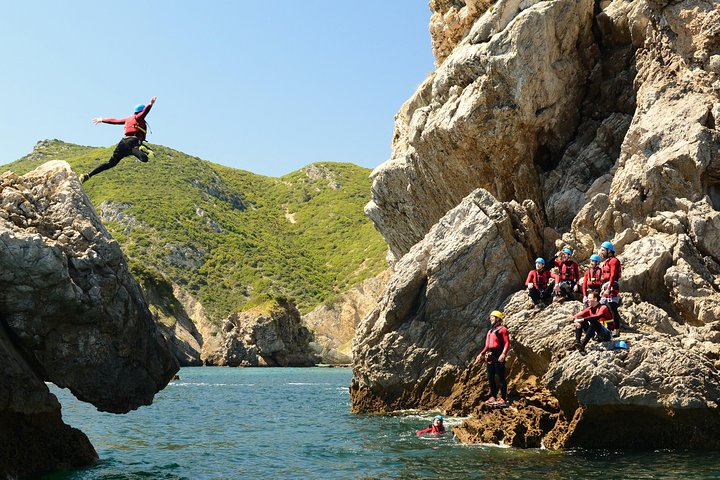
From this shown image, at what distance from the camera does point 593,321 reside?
20391 millimetres

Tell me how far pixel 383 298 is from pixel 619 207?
1115cm

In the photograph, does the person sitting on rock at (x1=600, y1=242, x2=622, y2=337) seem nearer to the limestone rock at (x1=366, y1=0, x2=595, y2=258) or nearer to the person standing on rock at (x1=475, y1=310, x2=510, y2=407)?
the person standing on rock at (x1=475, y1=310, x2=510, y2=407)

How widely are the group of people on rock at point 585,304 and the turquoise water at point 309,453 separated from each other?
2.45 meters

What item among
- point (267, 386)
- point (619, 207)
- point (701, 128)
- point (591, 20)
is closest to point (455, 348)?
point (619, 207)

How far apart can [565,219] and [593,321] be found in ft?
41.7

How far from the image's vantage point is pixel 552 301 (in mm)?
25188

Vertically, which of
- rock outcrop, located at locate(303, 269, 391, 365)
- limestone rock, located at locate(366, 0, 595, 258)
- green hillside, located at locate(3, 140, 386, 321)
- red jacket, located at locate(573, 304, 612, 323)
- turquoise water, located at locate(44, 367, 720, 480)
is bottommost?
turquoise water, located at locate(44, 367, 720, 480)

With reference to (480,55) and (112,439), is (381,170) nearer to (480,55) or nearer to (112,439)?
(480,55)

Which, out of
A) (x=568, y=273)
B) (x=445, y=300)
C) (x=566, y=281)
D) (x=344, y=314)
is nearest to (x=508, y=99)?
(x=445, y=300)

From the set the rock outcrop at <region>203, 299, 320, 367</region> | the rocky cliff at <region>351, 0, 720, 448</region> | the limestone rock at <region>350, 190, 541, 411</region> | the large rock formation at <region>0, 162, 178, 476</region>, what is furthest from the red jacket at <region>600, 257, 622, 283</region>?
the rock outcrop at <region>203, 299, 320, 367</region>

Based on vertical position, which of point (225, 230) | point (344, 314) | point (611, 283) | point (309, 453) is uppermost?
point (225, 230)

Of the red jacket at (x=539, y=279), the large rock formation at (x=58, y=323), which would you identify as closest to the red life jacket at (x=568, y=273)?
the red jacket at (x=539, y=279)

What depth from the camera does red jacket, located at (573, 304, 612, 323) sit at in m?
20.4

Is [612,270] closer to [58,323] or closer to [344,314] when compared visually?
[58,323]
